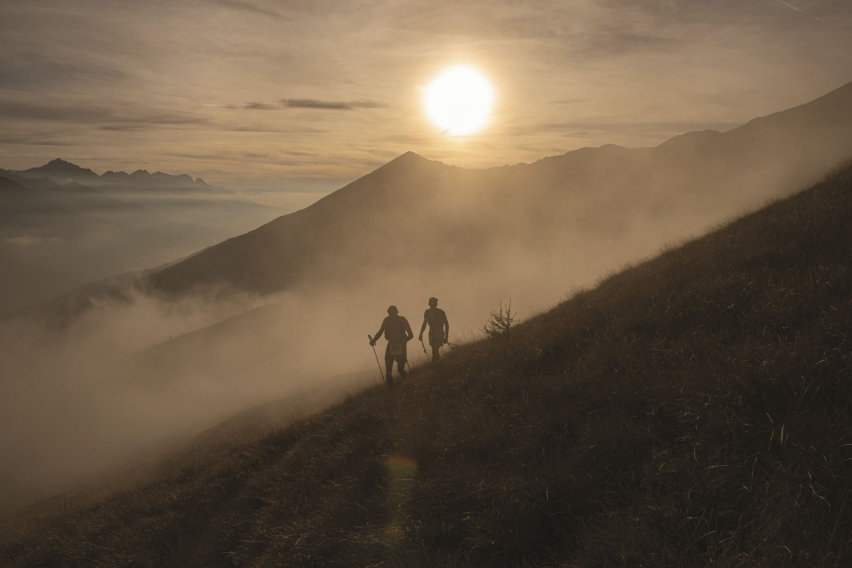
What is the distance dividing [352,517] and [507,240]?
410ft

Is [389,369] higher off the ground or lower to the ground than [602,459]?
higher

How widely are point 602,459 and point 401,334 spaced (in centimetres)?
930

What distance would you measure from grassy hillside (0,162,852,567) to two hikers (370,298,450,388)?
4.24m

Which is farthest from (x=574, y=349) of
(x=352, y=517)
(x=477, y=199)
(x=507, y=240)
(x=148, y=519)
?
(x=477, y=199)

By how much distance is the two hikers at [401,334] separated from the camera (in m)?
12.6

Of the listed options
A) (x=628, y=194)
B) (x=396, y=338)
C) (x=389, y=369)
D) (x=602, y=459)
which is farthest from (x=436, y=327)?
(x=628, y=194)

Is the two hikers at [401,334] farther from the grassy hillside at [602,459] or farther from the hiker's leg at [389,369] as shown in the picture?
the grassy hillside at [602,459]

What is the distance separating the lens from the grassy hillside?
3.11 m

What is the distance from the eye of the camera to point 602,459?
13.6ft

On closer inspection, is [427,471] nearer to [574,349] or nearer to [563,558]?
[563,558]

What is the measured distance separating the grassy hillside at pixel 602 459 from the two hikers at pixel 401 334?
13.9 ft

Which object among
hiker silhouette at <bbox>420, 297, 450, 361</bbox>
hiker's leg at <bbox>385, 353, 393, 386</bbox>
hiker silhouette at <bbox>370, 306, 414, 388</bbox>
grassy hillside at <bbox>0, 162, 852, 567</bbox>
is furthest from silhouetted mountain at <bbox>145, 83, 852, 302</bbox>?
grassy hillside at <bbox>0, 162, 852, 567</bbox>

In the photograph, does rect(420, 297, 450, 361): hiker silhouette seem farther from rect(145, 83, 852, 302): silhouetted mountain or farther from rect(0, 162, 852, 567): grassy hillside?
rect(145, 83, 852, 302): silhouetted mountain

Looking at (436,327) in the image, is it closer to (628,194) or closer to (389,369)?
(389,369)
